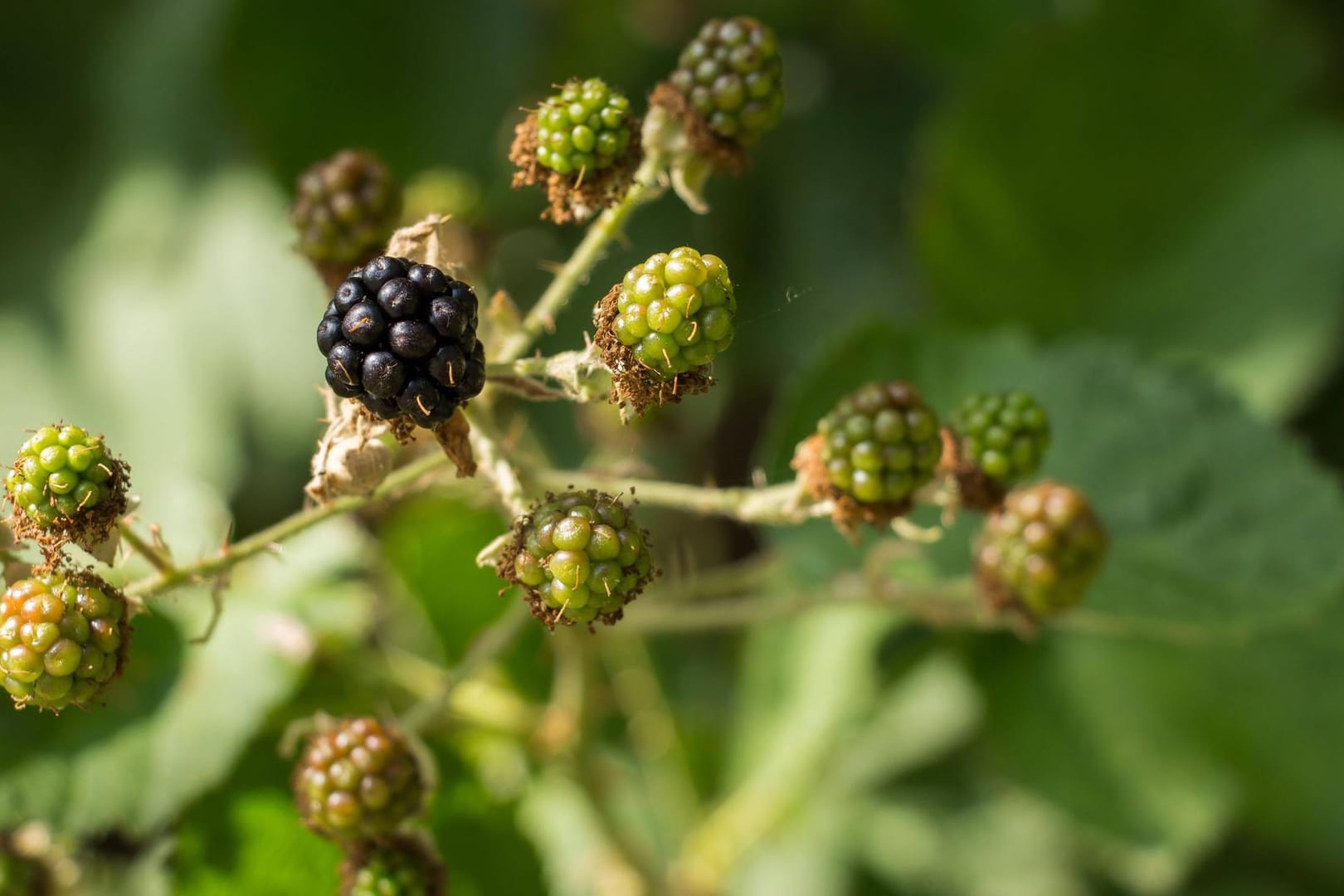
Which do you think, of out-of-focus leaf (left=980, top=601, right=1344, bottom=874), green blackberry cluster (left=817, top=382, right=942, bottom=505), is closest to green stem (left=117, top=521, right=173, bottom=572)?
green blackberry cluster (left=817, top=382, right=942, bottom=505)

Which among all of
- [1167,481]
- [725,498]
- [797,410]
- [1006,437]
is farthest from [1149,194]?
[725,498]

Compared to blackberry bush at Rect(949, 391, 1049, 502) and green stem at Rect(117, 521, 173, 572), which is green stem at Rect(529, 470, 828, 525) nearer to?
blackberry bush at Rect(949, 391, 1049, 502)

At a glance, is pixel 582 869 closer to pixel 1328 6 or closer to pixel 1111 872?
pixel 1111 872

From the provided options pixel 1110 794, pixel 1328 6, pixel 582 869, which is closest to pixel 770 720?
pixel 582 869

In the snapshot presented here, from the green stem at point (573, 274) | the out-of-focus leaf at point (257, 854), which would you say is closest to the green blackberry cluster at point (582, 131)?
the green stem at point (573, 274)

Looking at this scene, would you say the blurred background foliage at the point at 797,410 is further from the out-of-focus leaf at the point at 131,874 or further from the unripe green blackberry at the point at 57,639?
the unripe green blackberry at the point at 57,639
